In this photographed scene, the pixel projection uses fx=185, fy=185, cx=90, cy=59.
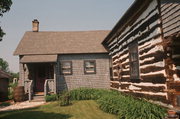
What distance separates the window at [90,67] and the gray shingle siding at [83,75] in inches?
10.8

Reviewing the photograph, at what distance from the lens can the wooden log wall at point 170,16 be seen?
5703mm

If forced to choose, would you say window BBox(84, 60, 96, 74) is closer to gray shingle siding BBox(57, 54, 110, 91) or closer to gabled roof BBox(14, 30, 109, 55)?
gray shingle siding BBox(57, 54, 110, 91)

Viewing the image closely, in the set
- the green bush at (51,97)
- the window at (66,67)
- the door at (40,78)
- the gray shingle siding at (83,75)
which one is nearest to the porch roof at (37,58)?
the gray shingle siding at (83,75)

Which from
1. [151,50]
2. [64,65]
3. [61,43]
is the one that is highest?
[61,43]

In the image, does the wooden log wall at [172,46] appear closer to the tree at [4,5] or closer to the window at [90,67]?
the tree at [4,5]

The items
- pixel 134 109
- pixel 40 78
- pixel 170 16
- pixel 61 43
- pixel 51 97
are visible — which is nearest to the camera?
pixel 170 16

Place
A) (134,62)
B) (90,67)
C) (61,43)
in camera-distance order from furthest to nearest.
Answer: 1. (61,43)
2. (90,67)
3. (134,62)

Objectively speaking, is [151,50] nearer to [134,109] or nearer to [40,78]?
[134,109]

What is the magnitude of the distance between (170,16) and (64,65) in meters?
12.1

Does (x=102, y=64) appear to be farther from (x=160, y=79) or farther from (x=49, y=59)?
(x=160, y=79)

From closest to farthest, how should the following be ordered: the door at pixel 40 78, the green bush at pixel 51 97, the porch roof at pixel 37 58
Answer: the green bush at pixel 51 97 → the porch roof at pixel 37 58 → the door at pixel 40 78

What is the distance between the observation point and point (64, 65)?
16.8 metres

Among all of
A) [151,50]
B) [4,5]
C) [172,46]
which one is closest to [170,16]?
[172,46]

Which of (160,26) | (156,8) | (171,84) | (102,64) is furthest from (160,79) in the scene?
(102,64)
